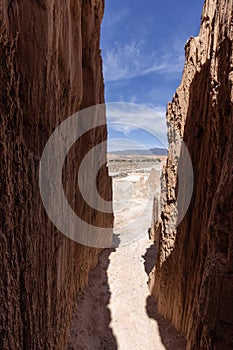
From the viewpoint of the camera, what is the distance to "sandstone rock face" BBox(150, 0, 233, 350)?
2420 mm

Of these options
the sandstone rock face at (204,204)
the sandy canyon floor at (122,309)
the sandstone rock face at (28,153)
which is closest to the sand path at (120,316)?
the sandy canyon floor at (122,309)

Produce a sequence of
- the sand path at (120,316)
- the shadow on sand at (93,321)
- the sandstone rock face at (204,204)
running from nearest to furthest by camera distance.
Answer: the sandstone rock face at (204,204)
the shadow on sand at (93,321)
the sand path at (120,316)

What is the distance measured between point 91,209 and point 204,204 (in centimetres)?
443

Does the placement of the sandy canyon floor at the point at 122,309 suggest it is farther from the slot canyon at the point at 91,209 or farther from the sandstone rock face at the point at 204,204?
the sandstone rock face at the point at 204,204

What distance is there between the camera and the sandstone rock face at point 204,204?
242cm

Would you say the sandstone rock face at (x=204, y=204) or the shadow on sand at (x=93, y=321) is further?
the shadow on sand at (x=93, y=321)

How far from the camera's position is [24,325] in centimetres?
293

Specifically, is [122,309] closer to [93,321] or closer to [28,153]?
[93,321]

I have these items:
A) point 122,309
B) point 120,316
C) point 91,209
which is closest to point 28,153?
point 91,209

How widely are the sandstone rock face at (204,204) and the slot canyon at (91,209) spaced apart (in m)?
0.02

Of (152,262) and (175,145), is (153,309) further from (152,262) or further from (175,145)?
(175,145)

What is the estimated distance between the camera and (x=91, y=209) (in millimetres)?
8375

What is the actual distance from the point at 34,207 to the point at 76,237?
3.89 m

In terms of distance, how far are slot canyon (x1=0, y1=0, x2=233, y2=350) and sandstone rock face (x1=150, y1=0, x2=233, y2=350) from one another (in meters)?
0.02
